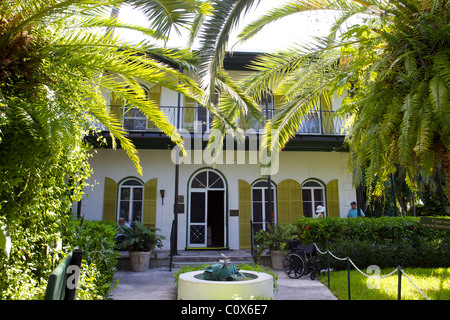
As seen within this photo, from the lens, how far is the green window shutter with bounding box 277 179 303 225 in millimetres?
12227

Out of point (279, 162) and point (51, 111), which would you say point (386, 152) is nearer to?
point (51, 111)

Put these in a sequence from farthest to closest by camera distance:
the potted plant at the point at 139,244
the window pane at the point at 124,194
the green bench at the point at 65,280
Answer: the window pane at the point at 124,194 → the potted plant at the point at 139,244 → the green bench at the point at 65,280

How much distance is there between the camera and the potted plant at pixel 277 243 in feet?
29.7

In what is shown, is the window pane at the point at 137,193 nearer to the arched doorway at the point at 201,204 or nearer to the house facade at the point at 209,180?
the house facade at the point at 209,180

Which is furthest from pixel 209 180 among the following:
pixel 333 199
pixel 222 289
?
pixel 222 289

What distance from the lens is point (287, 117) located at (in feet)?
19.6

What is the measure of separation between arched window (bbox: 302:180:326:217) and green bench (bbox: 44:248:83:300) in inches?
440

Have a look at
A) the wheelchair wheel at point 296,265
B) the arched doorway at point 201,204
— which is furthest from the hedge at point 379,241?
the arched doorway at point 201,204

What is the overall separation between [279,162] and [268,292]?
791 centimetres

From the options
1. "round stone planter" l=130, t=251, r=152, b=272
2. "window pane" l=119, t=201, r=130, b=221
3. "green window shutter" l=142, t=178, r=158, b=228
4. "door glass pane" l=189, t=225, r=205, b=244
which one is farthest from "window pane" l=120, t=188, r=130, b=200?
"round stone planter" l=130, t=251, r=152, b=272

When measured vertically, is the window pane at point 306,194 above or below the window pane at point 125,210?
above

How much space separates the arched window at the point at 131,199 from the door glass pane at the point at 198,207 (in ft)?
6.01

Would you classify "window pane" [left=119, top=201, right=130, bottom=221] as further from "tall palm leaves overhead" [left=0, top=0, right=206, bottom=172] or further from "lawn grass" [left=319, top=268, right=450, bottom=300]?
"tall palm leaves overhead" [left=0, top=0, right=206, bottom=172]
